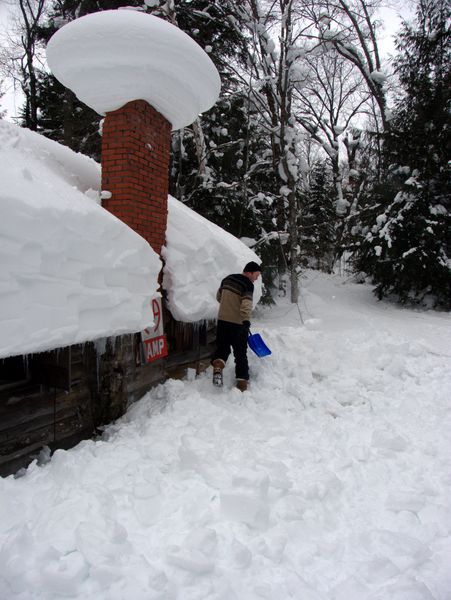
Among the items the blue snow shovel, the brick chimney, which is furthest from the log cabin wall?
the brick chimney

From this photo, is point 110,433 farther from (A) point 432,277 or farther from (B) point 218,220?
(A) point 432,277

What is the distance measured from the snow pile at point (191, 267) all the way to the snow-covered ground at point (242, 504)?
0.96 metres

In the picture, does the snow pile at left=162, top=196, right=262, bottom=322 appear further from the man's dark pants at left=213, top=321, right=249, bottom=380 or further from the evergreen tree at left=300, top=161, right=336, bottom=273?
the evergreen tree at left=300, top=161, right=336, bottom=273

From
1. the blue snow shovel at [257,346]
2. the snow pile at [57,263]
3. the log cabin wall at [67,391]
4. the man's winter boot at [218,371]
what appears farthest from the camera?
the blue snow shovel at [257,346]

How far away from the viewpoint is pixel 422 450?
375cm

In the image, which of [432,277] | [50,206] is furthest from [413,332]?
[50,206]

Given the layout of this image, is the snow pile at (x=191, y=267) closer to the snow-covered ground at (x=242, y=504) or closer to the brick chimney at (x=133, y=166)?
the brick chimney at (x=133, y=166)

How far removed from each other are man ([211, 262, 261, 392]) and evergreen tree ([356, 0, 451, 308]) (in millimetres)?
6922

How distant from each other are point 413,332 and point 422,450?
4733 millimetres

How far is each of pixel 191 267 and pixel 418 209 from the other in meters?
8.26

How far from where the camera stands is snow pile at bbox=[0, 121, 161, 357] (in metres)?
2.69

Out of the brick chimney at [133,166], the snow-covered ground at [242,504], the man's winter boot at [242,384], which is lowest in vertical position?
the snow-covered ground at [242,504]

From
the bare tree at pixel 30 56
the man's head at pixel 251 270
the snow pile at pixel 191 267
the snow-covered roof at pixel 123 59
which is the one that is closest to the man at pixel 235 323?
the man's head at pixel 251 270

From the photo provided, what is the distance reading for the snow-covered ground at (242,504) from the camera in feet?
7.11
